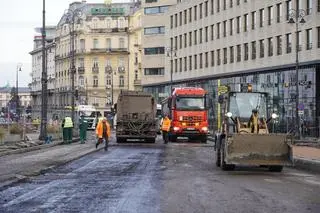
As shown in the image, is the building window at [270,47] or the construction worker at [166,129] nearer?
the construction worker at [166,129]

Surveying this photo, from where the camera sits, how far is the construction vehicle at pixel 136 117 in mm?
43406

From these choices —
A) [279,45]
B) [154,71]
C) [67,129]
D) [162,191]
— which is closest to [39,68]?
[154,71]

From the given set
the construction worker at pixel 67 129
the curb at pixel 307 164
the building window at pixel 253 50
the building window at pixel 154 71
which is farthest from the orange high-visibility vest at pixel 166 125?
the building window at pixel 154 71

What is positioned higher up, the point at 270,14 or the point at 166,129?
the point at 270,14

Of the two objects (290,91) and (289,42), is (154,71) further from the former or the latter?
(290,91)

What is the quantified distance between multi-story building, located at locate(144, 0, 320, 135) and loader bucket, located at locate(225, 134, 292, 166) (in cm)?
3096

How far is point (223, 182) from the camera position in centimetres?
1806

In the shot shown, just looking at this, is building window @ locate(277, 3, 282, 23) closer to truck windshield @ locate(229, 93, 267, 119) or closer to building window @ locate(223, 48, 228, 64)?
building window @ locate(223, 48, 228, 64)

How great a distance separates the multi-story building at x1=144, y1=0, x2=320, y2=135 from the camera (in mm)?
64938

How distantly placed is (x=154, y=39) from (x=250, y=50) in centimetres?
3877

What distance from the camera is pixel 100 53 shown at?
149 meters

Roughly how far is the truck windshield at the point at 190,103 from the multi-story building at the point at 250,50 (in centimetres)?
915

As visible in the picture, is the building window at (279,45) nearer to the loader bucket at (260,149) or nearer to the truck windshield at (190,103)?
the truck windshield at (190,103)

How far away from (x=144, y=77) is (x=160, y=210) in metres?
103
